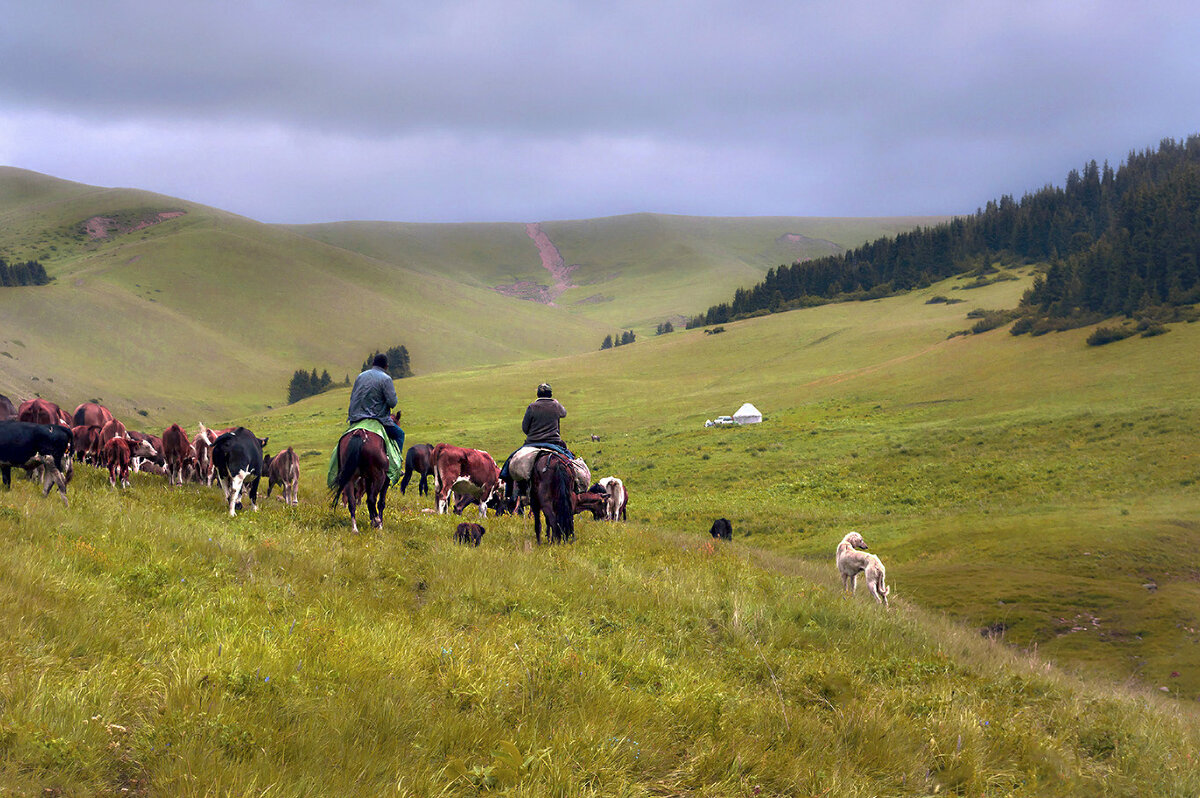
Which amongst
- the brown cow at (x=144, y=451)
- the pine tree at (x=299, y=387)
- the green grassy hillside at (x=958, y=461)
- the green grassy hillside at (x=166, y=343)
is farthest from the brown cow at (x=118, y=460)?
the pine tree at (x=299, y=387)

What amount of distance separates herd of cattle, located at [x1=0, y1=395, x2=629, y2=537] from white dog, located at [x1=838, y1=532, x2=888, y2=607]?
5681mm

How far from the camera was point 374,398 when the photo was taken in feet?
44.0

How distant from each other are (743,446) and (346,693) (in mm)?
46622

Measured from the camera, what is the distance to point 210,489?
53.3 ft

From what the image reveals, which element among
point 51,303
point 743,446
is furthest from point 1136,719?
point 51,303

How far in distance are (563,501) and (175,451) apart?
986 centimetres

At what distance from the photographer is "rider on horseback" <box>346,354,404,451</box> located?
1336 cm

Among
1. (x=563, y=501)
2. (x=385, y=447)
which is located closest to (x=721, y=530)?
(x=563, y=501)

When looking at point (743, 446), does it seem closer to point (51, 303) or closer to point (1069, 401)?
point (1069, 401)

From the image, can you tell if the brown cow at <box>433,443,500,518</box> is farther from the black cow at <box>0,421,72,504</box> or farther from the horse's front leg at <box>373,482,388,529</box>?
the black cow at <box>0,421,72,504</box>

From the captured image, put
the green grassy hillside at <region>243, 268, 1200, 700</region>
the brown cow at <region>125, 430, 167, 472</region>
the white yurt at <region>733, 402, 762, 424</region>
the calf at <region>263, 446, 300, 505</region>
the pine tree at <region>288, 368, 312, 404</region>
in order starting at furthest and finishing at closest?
the pine tree at <region>288, 368, 312, 404</region> → the white yurt at <region>733, 402, 762, 424</region> → the calf at <region>263, 446, 300, 505</region> → the brown cow at <region>125, 430, 167, 472</region> → the green grassy hillside at <region>243, 268, 1200, 700</region>

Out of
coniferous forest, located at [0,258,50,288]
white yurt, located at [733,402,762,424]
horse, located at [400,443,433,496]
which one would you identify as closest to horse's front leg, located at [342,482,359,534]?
horse, located at [400,443,433,496]

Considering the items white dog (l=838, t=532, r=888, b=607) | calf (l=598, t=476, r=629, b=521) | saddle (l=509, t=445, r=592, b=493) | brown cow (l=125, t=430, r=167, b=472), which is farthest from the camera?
calf (l=598, t=476, r=629, b=521)

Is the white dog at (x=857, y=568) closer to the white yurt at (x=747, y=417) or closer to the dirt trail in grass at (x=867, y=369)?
the white yurt at (x=747, y=417)
